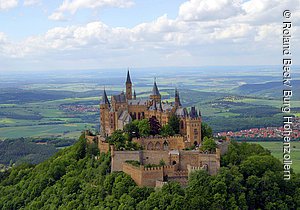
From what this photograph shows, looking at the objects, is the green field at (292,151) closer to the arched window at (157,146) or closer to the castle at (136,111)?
the castle at (136,111)

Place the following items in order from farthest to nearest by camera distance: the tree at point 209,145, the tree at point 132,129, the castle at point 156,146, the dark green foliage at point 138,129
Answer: the tree at point 132,129 → the dark green foliage at point 138,129 → the tree at point 209,145 → the castle at point 156,146

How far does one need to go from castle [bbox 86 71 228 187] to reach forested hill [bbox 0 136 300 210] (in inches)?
63.2

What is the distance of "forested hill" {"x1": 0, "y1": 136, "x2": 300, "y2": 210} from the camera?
56.4m

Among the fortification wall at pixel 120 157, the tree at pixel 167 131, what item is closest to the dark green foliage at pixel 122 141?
the fortification wall at pixel 120 157

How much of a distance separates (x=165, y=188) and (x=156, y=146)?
476 inches

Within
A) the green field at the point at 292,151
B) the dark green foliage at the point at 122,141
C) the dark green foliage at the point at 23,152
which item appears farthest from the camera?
the dark green foliage at the point at 23,152

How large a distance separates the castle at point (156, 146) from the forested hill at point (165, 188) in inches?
63.2

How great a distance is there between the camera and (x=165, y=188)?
56531 mm

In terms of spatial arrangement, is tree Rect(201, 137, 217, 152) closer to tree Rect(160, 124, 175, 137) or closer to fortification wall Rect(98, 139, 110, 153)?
tree Rect(160, 124, 175, 137)

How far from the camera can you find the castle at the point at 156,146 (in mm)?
59688

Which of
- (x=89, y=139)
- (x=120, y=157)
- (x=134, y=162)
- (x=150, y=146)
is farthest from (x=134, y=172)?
(x=89, y=139)

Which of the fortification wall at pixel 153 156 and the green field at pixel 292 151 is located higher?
the fortification wall at pixel 153 156

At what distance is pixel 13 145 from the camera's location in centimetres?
15000

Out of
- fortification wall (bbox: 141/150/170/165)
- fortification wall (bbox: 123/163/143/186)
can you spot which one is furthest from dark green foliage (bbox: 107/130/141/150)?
fortification wall (bbox: 123/163/143/186)
